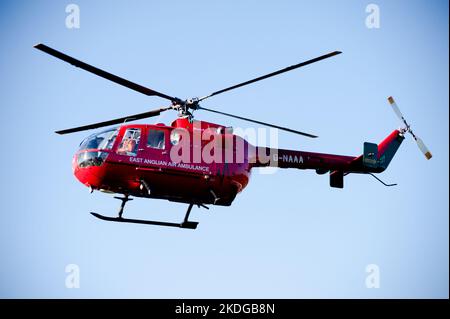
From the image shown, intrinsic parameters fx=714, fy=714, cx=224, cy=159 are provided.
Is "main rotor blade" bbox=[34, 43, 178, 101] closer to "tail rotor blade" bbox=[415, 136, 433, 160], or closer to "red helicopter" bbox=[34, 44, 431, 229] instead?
"red helicopter" bbox=[34, 44, 431, 229]

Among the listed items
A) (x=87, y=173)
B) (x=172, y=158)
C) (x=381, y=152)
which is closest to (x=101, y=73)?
(x=87, y=173)

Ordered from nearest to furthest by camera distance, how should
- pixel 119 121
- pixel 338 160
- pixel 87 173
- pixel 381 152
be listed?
pixel 87 173 → pixel 119 121 → pixel 338 160 → pixel 381 152

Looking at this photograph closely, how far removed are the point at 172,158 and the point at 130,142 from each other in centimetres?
108

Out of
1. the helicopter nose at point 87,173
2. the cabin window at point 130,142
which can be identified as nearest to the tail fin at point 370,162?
the cabin window at point 130,142

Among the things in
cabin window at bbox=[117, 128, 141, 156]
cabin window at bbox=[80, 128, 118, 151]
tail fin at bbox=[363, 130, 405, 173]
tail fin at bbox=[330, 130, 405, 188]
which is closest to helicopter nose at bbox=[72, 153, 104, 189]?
cabin window at bbox=[80, 128, 118, 151]

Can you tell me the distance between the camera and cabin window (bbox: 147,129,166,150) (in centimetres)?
1739

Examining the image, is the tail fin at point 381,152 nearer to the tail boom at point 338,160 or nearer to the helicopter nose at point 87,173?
the tail boom at point 338,160

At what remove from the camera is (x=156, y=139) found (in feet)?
57.3

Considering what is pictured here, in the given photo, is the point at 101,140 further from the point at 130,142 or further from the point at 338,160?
the point at 338,160

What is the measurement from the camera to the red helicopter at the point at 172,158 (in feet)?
55.8

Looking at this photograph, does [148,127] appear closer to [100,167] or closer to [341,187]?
[100,167]
